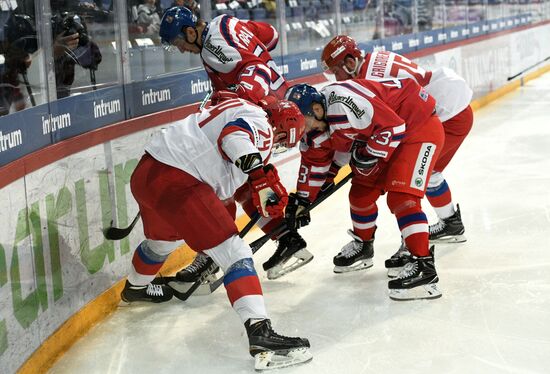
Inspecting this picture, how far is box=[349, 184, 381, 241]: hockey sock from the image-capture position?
11.8ft

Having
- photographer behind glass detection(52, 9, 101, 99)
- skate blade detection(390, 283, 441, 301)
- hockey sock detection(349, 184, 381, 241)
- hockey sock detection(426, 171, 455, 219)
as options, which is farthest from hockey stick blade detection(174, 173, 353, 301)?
photographer behind glass detection(52, 9, 101, 99)

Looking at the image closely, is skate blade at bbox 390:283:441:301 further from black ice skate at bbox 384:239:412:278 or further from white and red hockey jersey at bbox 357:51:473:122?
white and red hockey jersey at bbox 357:51:473:122

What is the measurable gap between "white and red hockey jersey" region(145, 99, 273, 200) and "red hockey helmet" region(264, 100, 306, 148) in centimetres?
8

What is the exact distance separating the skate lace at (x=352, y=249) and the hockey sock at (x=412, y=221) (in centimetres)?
43

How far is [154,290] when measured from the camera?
3.45 m

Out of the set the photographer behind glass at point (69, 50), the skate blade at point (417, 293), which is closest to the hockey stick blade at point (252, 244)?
the skate blade at point (417, 293)

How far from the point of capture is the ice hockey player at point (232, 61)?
11.7 ft

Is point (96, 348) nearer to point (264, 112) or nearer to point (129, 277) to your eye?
point (129, 277)

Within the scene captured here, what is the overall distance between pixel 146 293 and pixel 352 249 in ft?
3.00

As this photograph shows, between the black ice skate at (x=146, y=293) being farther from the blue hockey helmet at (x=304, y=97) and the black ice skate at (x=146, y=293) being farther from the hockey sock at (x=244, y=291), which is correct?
the blue hockey helmet at (x=304, y=97)

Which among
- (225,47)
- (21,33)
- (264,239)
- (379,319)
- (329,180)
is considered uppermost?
(21,33)

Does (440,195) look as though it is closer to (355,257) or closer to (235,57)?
(355,257)

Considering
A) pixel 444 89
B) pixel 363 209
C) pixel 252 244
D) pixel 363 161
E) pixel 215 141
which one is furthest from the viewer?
pixel 444 89

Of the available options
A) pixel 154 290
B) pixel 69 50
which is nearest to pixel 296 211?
pixel 154 290
